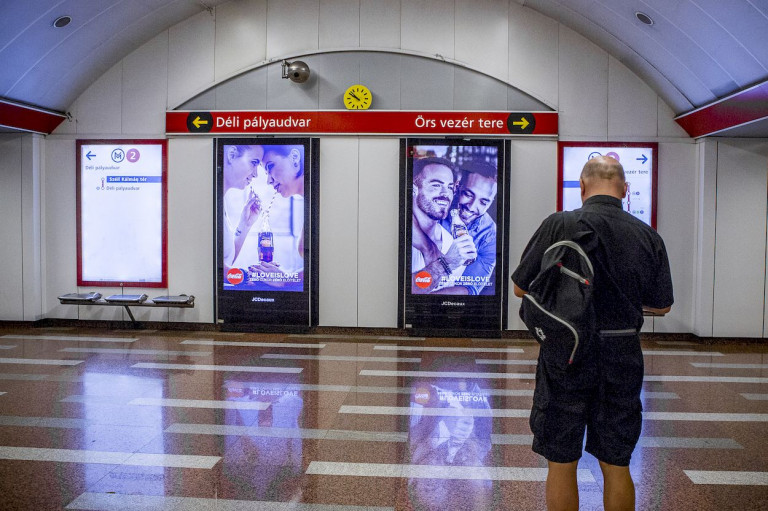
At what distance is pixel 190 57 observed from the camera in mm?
9602

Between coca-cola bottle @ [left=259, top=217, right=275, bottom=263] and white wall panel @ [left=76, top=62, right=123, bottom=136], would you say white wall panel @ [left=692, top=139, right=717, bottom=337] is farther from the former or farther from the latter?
white wall panel @ [left=76, top=62, right=123, bottom=136]

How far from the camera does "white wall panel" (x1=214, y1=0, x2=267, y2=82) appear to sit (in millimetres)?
9516

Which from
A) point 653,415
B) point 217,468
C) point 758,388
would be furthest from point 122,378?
point 758,388

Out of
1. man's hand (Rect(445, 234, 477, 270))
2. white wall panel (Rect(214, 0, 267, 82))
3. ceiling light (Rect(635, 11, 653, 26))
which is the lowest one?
man's hand (Rect(445, 234, 477, 270))

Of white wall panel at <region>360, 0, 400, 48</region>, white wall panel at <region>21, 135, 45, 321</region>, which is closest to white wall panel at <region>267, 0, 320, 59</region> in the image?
→ white wall panel at <region>360, 0, 400, 48</region>

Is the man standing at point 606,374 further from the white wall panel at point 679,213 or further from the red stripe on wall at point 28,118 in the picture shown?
the red stripe on wall at point 28,118

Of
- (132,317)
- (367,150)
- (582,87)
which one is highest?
(582,87)

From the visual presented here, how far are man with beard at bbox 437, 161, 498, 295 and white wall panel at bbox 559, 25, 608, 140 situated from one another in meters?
1.29

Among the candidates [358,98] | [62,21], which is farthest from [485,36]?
[62,21]

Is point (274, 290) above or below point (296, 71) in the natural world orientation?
below

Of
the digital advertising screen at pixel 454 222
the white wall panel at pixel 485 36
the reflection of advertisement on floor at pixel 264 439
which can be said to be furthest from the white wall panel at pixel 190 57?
the reflection of advertisement on floor at pixel 264 439

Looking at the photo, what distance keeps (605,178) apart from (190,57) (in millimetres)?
8203

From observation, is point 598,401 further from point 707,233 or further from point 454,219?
point 707,233

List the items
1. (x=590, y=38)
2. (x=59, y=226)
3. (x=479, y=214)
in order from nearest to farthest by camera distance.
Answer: (x=590, y=38)
(x=479, y=214)
(x=59, y=226)
